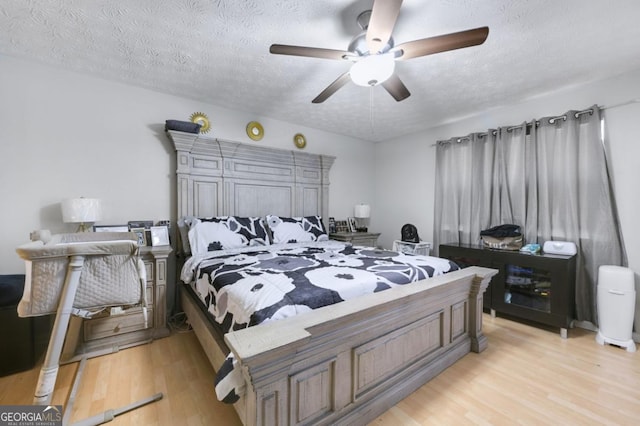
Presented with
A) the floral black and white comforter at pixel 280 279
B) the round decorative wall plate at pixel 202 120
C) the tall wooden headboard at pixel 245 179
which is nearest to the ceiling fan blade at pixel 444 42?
the floral black and white comforter at pixel 280 279

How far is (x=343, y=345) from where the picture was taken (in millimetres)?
1305

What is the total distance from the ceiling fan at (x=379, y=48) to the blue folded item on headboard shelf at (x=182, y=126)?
1530 millimetres

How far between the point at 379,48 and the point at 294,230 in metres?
2.12

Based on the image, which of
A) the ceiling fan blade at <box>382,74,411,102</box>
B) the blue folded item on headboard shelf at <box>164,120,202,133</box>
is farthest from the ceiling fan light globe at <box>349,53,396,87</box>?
the blue folded item on headboard shelf at <box>164,120,202,133</box>

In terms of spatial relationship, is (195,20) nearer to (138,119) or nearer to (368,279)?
(138,119)

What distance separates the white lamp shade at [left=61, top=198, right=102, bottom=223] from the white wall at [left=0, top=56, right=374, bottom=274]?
0.30 m

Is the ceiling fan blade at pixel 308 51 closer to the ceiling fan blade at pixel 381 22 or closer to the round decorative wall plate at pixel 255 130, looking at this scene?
the ceiling fan blade at pixel 381 22

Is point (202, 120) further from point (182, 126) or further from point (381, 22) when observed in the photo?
point (381, 22)

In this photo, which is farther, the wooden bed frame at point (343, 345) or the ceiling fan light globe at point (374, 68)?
the ceiling fan light globe at point (374, 68)

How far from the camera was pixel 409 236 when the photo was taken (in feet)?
12.5

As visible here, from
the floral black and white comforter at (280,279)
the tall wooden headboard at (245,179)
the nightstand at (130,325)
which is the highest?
the tall wooden headboard at (245,179)

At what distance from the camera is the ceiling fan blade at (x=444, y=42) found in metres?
1.38

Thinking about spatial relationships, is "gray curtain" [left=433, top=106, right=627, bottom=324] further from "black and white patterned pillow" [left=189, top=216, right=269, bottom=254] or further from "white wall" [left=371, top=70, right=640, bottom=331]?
"black and white patterned pillow" [left=189, top=216, right=269, bottom=254]

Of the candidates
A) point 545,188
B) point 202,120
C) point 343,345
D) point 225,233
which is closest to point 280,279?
point 343,345
